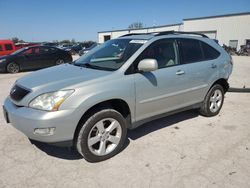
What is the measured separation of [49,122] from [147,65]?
59.7 inches

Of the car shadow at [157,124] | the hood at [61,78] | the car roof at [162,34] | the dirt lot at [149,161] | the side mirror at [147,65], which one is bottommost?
the dirt lot at [149,161]

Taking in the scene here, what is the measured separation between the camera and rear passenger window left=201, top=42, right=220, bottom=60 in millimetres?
4532

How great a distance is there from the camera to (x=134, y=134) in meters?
4.07

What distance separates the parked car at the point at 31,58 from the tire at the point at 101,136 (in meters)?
10.5

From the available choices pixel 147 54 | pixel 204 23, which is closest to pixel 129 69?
pixel 147 54

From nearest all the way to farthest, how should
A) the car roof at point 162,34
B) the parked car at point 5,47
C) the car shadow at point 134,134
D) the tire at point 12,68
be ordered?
the car shadow at point 134,134 → the car roof at point 162,34 → the tire at point 12,68 → the parked car at point 5,47

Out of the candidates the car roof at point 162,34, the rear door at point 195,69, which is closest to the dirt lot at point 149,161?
the rear door at point 195,69

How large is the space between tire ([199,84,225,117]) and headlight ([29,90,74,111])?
9.92ft

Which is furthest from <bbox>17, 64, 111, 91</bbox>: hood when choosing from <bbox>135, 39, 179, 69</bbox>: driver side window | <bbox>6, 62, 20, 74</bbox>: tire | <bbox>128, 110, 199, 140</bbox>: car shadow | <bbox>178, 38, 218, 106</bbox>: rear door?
<bbox>6, 62, 20, 74</bbox>: tire

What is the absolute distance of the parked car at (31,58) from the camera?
11.9 meters

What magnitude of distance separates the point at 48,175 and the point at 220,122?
3431mm

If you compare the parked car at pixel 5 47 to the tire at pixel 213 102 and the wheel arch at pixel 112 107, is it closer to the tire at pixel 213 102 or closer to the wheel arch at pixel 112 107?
the wheel arch at pixel 112 107

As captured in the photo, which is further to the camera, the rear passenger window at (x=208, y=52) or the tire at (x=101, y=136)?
the rear passenger window at (x=208, y=52)

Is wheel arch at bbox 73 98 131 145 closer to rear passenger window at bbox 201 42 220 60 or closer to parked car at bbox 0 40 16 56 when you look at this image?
rear passenger window at bbox 201 42 220 60
